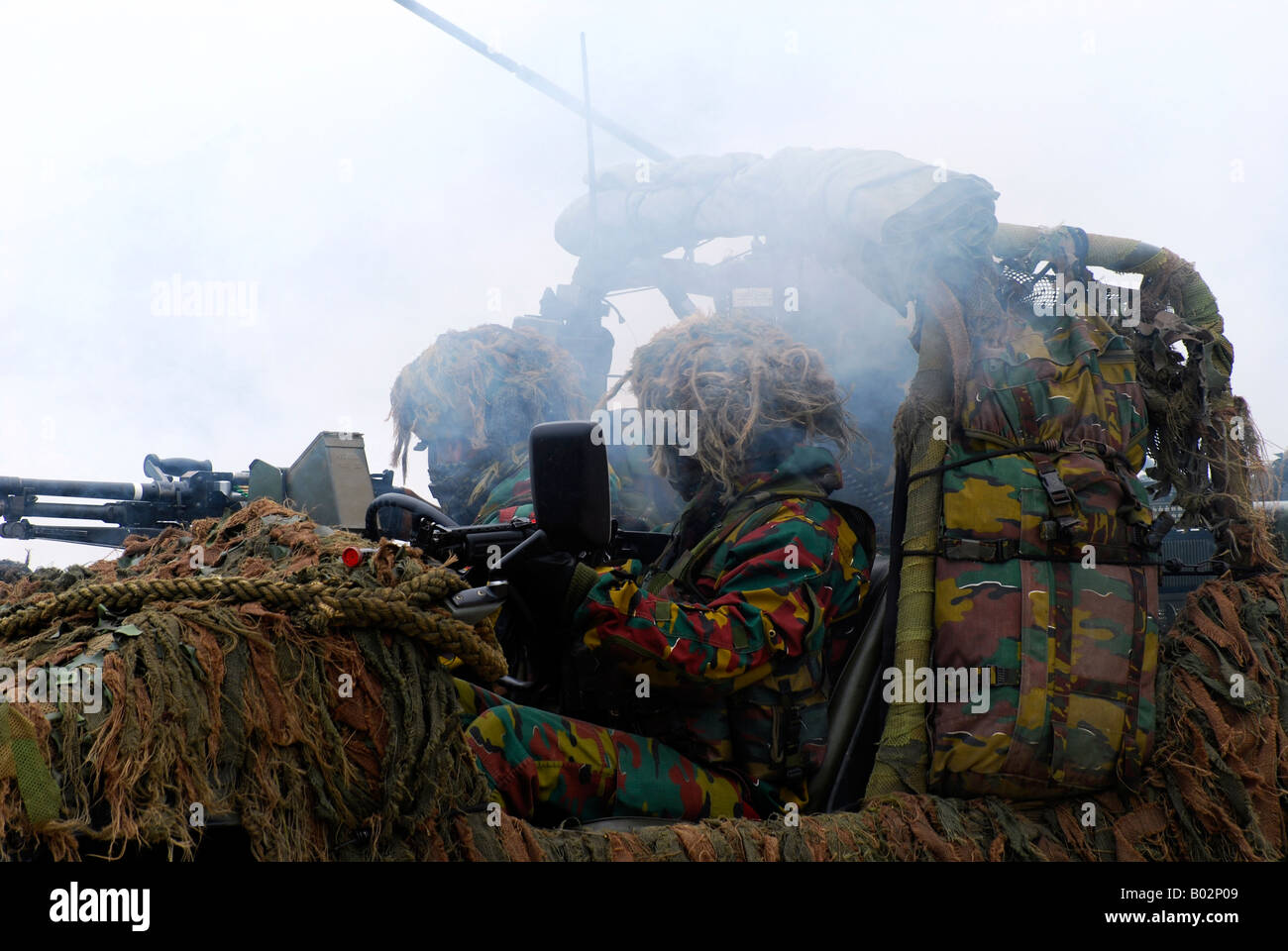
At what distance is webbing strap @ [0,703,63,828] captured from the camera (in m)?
1.44

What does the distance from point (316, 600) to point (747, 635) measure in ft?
3.90

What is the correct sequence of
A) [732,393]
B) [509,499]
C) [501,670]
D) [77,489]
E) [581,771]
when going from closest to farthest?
[501,670] < [581,771] < [732,393] < [509,499] < [77,489]

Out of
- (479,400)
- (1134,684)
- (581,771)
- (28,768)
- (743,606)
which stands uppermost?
(479,400)

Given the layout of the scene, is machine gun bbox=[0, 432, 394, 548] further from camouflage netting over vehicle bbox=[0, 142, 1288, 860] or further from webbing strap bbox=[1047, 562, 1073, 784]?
webbing strap bbox=[1047, 562, 1073, 784]

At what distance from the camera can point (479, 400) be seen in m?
4.38

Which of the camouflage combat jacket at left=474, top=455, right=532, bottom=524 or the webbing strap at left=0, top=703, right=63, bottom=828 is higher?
the camouflage combat jacket at left=474, top=455, right=532, bottom=524

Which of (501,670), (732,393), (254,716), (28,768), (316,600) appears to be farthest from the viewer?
(732,393)

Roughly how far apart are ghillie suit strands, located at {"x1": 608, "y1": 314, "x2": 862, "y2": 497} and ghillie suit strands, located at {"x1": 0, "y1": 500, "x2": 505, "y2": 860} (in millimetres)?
1290

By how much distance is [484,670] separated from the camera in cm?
193

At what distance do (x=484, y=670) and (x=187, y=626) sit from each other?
0.52 metres

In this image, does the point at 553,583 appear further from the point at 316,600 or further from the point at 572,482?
the point at 316,600

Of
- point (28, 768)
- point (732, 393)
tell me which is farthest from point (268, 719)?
point (732, 393)

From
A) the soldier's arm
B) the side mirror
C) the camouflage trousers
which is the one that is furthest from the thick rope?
the camouflage trousers
